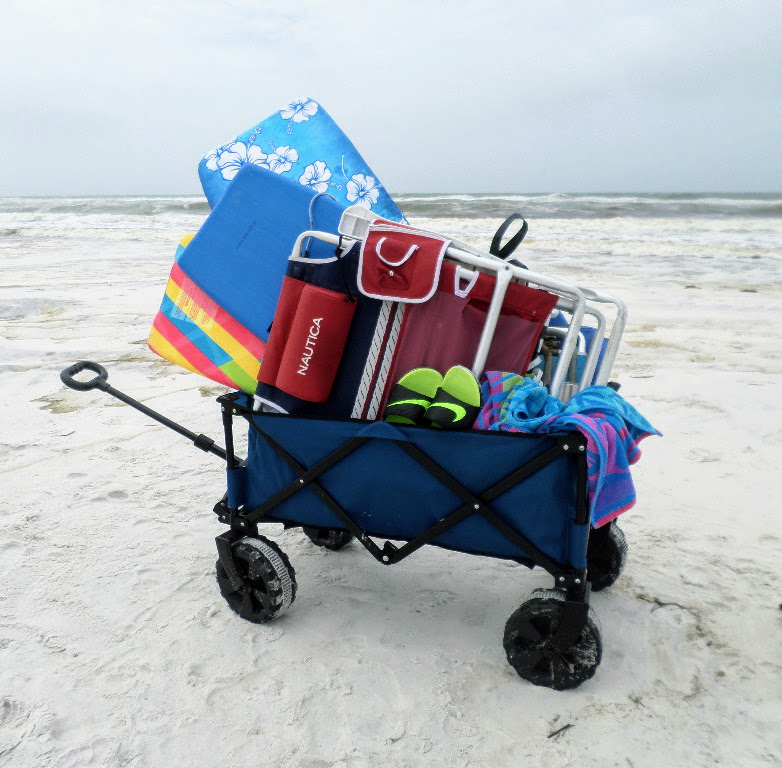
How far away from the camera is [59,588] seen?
103 inches

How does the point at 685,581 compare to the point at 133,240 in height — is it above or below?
above

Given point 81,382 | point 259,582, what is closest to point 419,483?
point 259,582

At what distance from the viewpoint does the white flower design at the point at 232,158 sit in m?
2.92

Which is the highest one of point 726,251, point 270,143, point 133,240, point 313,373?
point 270,143

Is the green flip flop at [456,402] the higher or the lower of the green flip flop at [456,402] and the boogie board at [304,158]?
the lower

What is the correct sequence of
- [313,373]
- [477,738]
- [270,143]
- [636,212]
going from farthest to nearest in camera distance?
[636,212] → [270,143] → [313,373] → [477,738]

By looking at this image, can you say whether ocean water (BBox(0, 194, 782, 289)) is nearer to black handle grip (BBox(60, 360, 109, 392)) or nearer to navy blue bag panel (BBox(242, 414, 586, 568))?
navy blue bag panel (BBox(242, 414, 586, 568))

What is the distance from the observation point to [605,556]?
2576mm

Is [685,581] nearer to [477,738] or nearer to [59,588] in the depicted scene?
[477,738]

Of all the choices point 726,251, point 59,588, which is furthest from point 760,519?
point 726,251

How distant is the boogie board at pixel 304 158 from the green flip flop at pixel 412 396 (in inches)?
38.2

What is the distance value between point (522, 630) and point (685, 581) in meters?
0.93

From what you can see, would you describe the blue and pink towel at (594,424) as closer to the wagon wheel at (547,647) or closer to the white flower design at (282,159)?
the wagon wheel at (547,647)

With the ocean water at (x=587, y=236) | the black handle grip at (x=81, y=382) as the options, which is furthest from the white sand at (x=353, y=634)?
the ocean water at (x=587, y=236)
